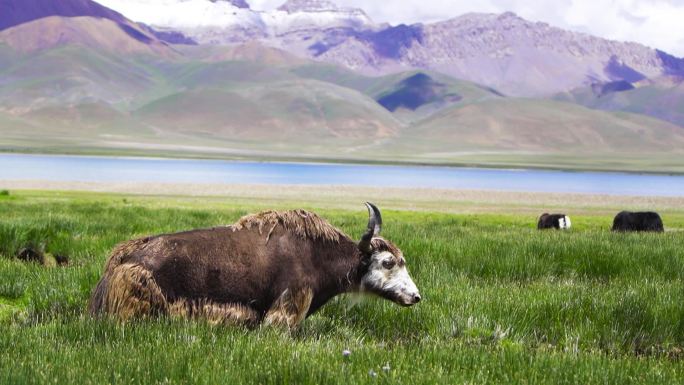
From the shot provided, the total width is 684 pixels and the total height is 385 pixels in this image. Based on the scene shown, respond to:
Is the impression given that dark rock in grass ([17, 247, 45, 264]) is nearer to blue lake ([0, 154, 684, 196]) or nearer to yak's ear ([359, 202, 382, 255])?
yak's ear ([359, 202, 382, 255])

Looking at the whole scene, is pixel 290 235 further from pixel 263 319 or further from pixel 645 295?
pixel 645 295

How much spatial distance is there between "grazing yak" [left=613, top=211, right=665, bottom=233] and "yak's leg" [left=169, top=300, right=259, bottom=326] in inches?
925

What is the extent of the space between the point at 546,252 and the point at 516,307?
477 centimetres

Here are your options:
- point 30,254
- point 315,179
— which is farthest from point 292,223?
point 315,179

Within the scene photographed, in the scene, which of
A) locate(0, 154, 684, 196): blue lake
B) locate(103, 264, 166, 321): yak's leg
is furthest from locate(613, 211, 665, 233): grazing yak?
locate(0, 154, 684, 196): blue lake

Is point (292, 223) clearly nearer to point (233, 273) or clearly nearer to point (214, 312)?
point (233, 273)

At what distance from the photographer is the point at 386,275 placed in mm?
8438

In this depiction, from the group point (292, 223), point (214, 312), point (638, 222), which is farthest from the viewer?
point (638, 222)

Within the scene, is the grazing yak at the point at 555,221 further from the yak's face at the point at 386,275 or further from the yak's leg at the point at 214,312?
the yak's leg at the point at 214,312

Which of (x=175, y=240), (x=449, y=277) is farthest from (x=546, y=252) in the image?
(x=175, y=240)

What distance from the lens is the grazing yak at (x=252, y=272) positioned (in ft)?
23.3

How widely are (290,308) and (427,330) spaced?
1.61 meters

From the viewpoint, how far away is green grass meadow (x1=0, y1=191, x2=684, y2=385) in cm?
580

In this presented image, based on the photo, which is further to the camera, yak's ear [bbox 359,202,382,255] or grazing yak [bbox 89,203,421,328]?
yak's ear [bbox 359,202,382,255]
